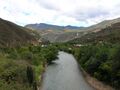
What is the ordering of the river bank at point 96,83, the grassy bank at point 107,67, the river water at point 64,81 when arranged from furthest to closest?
1. the river water at point 64,81
2. the river bank at point 96,83
3. the grassy bank at point 107,67

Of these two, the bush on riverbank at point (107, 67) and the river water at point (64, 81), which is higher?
the bush on riverbank at point (107, 67)

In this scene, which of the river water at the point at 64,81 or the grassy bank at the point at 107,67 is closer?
the grassy bank at the point at 107,67

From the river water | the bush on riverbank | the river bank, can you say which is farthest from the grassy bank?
the river water

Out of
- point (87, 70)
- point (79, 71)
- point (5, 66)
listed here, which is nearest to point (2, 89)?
point (5, 66)

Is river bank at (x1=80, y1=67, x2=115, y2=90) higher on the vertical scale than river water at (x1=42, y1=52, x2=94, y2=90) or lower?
higher

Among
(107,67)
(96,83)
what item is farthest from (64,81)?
(107,67)

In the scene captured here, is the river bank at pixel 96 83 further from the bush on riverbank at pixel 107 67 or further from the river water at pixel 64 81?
the river water at pixel 64 81

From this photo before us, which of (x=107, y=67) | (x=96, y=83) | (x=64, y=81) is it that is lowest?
(x=64, y=81)

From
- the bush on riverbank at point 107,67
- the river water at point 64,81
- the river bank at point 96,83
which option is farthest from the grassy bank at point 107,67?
the river water at point 64,81

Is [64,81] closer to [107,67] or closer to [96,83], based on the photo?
[96,83]

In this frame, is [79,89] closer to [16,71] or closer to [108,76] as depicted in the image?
[108,76]

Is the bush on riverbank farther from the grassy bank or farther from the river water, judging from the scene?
the river water

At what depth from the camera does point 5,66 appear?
125 feet

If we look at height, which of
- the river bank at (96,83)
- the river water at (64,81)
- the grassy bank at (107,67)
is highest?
the grassy bank at (107,67)
